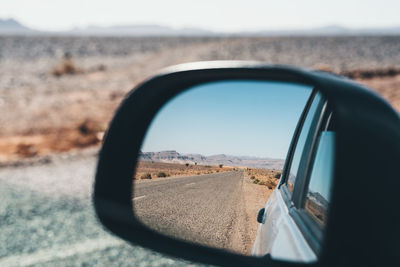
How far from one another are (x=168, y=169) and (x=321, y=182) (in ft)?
2.04

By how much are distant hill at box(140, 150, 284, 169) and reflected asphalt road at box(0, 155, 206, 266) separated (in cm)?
305

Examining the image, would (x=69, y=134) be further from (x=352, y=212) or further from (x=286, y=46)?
(x=286, y=46)

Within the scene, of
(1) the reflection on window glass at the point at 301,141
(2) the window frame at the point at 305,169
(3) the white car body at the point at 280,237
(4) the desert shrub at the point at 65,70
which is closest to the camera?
(3) the white car body at the point at 280,237

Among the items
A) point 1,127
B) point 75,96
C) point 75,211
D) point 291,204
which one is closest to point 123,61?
point 75,96

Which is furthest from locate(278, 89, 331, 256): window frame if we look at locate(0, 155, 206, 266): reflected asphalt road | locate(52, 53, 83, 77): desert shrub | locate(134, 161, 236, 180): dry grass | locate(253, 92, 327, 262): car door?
locate(52, 53, 83, 77): desert shrub

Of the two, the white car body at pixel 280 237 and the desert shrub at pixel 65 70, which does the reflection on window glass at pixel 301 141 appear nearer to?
the white car body at pixel 280 237

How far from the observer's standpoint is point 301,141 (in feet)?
6.82

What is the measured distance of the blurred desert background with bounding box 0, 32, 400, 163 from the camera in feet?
48.4

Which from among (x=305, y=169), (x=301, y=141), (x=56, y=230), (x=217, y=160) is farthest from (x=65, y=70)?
(x=217, y=160)

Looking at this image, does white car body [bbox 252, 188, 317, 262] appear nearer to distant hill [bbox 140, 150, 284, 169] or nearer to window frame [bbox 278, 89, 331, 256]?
window frame [bbox 278, 89, 331, 256]

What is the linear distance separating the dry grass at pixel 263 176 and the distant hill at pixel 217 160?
0.02 metres

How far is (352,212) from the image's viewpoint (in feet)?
2.80

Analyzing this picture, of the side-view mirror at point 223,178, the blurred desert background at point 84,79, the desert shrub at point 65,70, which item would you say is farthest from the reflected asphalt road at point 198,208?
the desert shrub at point 65,70

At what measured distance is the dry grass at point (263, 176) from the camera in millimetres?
1479
